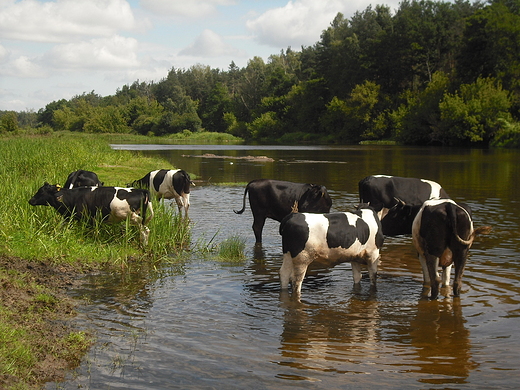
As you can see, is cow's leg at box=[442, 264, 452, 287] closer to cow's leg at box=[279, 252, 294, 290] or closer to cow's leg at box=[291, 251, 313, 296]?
cow's leg at box=[291, 251, 313, 296]

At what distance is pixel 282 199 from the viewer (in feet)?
40.7

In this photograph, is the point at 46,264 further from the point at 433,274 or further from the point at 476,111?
the point at 476,111

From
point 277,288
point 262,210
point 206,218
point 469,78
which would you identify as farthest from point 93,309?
point 469,78

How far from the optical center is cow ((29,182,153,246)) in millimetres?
11070


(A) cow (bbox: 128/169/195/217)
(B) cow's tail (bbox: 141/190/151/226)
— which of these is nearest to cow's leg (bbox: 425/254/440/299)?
(B) cow's tail (bbox: 141/190/151/226)

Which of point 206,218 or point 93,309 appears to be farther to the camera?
point 206,218

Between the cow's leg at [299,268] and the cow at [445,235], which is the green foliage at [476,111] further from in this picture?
the cow's leg at [299,268]

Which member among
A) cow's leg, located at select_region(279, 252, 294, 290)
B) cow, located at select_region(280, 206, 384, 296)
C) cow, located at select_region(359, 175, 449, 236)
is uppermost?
cow, located at select_region(359, 175, 449, 236)

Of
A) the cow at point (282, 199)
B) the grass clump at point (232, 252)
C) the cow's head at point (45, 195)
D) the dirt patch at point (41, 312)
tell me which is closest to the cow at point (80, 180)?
the cow's head at point (45, 195)

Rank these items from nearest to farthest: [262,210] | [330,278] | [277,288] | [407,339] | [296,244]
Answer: [407,339]
[296,244]
[277,288]
[330,278]
[262,210]

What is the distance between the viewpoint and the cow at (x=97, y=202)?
1107cm

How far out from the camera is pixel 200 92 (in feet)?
523

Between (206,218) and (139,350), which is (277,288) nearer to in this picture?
(139,350)

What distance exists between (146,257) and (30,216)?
2397 millimetres
